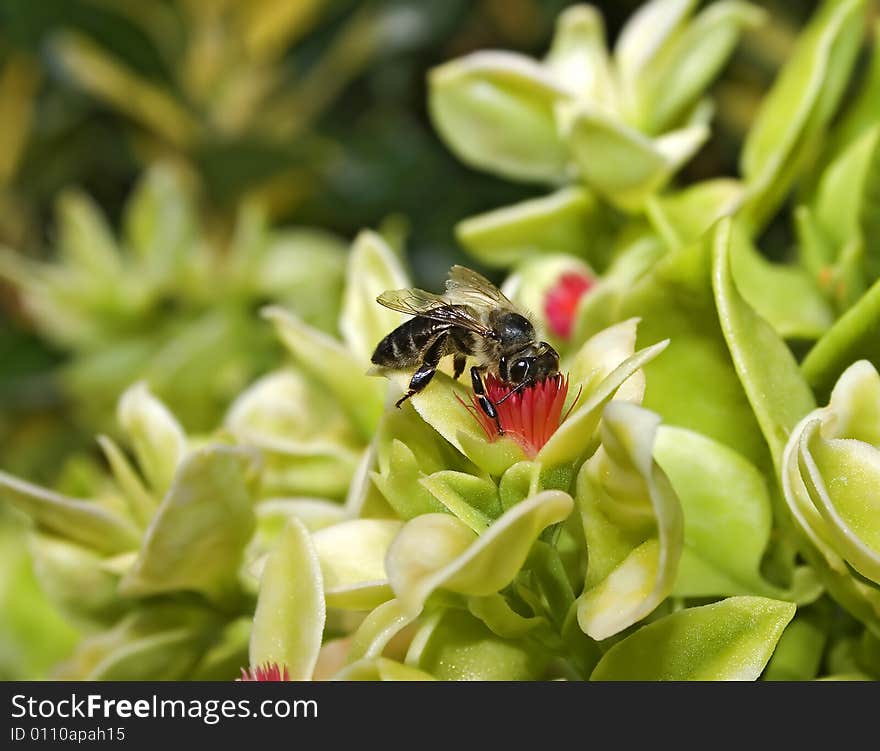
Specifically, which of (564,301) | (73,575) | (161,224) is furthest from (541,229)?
(161,224)

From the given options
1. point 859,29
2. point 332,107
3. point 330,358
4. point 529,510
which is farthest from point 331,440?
point 332,107

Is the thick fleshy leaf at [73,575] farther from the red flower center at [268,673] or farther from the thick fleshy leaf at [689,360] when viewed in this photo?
the thick fleshy leaf at [689,360]

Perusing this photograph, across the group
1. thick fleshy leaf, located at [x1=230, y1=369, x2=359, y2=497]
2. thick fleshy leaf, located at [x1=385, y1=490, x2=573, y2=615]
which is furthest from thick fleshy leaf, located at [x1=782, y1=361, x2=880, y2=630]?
thick fleshy leaf, located at [x1=230, y1=369, x2=359, y2=497]

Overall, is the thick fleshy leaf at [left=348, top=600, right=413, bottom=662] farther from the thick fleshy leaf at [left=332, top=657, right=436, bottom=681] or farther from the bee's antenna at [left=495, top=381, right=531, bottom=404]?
the bee's antenna at [left=495, top=381, right=531, bottom=404]

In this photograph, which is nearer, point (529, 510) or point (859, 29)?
point (529, 510)
